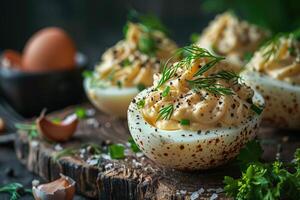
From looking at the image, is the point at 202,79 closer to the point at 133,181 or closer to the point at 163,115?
the point at 163,115

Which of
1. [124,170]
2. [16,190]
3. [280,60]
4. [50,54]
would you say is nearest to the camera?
[124,170]

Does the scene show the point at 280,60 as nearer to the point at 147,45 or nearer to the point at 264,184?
the point at 147,45

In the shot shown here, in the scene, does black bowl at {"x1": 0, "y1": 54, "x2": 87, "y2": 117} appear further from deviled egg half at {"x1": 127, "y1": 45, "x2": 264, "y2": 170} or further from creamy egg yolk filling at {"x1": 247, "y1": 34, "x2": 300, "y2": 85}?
deviled egg half at {"x1": 127, "y1": 45, "x2": 264, "y2": 170}

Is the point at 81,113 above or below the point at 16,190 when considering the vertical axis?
above

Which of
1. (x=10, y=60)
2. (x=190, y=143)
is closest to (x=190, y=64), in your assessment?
(x=190, y=143)

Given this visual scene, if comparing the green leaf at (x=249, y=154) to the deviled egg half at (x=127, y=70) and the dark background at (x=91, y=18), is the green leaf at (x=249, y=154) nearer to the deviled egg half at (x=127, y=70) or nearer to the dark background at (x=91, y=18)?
the deviled egg half at (x=127, y=70)

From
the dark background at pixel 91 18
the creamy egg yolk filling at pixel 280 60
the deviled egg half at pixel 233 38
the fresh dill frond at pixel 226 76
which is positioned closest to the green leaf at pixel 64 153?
the fresh dill frond at pixel 226 76
